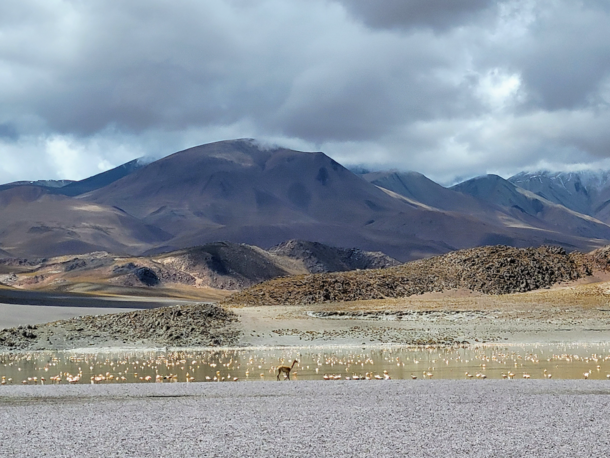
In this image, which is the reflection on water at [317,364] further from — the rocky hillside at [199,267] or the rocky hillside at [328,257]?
the rocky hillside at [328,257]

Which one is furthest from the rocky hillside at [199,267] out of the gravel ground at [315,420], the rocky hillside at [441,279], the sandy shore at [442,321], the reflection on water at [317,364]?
the gravel ground at [315,420]

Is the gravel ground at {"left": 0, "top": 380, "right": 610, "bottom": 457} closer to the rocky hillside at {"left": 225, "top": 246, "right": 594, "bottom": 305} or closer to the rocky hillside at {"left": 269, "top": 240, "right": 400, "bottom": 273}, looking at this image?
the rocky hillside at {"left": 225, "top": 246, "right": 594, "bottom": 305}

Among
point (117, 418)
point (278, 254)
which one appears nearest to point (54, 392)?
point (117, 418)

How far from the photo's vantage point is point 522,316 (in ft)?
143

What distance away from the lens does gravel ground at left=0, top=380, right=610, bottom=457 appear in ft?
39.8

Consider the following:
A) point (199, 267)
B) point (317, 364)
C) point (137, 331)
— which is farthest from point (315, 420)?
point (199, 267)

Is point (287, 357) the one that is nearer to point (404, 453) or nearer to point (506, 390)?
point (506, 390)

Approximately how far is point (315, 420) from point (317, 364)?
13.2 metres

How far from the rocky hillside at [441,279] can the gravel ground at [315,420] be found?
36.5 m

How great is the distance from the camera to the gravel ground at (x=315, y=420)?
12133 millimetres

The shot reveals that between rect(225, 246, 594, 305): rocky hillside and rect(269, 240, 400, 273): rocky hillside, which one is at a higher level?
rect(269, 240, 400, 273): rocky hillside

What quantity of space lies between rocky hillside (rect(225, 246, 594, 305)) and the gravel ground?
36538 mm

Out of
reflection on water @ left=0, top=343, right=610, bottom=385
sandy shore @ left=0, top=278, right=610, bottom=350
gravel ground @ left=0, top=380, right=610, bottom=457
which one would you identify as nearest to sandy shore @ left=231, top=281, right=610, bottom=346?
sandy shore @ left=0, top=278, right=610, bottom=350

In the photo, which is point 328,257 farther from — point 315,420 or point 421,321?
point 315,420
